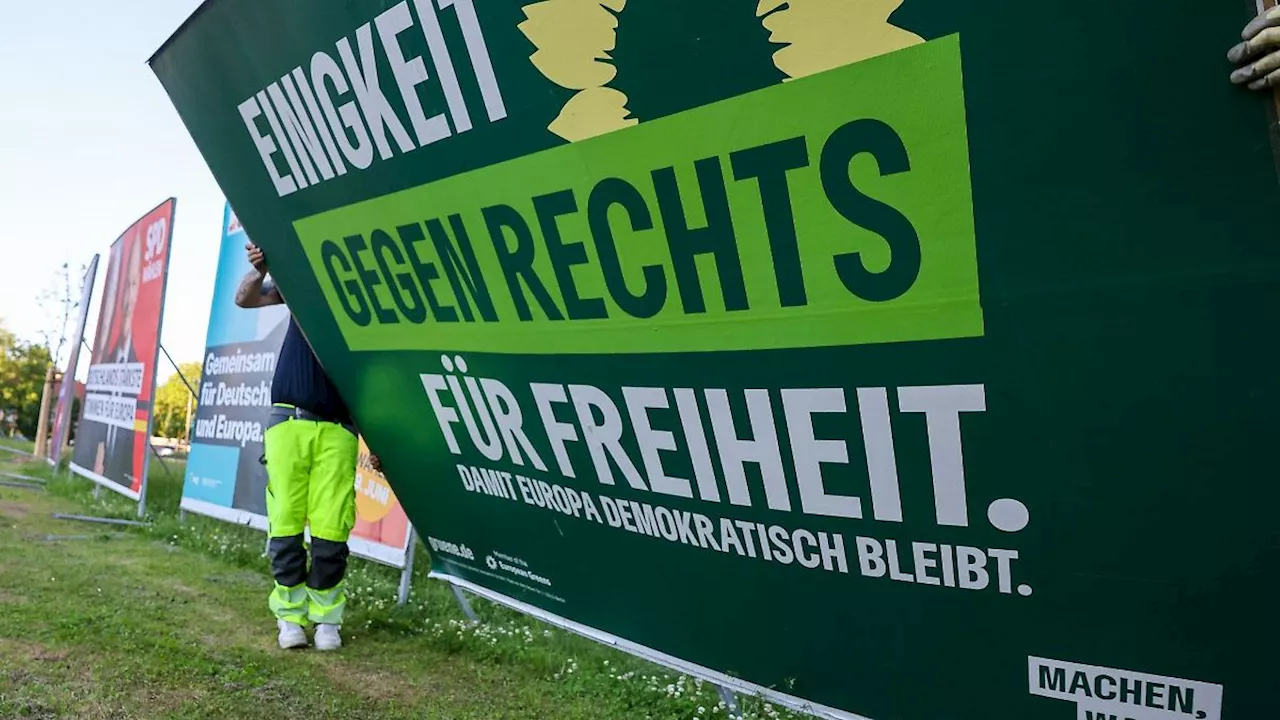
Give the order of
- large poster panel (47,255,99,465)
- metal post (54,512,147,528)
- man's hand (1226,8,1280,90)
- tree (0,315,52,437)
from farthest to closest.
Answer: tree (0,315,52,437) → large poster panel (47,255,99,465) → metal post (54,512,147,528) → man's hand (1226,8,1280,90)

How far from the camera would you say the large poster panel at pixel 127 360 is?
26.8ft

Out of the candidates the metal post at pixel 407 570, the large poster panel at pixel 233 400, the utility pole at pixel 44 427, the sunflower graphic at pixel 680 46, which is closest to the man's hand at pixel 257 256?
the metal post at pixel 407 570

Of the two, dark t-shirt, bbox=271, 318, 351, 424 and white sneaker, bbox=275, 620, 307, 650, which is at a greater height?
dark t-shirt, bbox=271, 318, 351, 424

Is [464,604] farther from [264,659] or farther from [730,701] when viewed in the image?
[730,701]

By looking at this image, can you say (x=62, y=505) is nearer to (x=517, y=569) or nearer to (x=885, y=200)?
(x=517, y=569)

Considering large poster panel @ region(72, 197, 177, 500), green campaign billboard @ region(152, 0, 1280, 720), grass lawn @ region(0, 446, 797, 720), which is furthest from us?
large poster panel @ region(72, 197, 177, 500)

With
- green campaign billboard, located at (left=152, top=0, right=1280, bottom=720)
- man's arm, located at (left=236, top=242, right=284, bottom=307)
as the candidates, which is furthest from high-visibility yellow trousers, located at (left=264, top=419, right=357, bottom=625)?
green campaign billboard, located at (left=152, top=0, right=1280, bottom=720)

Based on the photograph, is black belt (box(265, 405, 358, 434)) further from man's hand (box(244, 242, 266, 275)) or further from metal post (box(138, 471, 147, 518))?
metal post (box(138, 471, 147, 518))

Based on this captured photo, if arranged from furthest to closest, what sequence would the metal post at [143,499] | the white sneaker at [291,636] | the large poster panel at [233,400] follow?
1. the metal post at [143,499]
2. the large poster panel at [233,400]
3. the white sneaker at [291,636]

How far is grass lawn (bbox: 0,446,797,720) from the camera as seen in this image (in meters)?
3.13

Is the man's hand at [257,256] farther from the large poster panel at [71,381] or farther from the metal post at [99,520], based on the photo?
the large poster panel at [71,381]

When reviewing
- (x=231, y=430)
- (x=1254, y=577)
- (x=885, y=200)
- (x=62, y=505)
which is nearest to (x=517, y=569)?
(x=885, y=200)

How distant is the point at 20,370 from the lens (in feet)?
124

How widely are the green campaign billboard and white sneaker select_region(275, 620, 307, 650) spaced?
134cm
